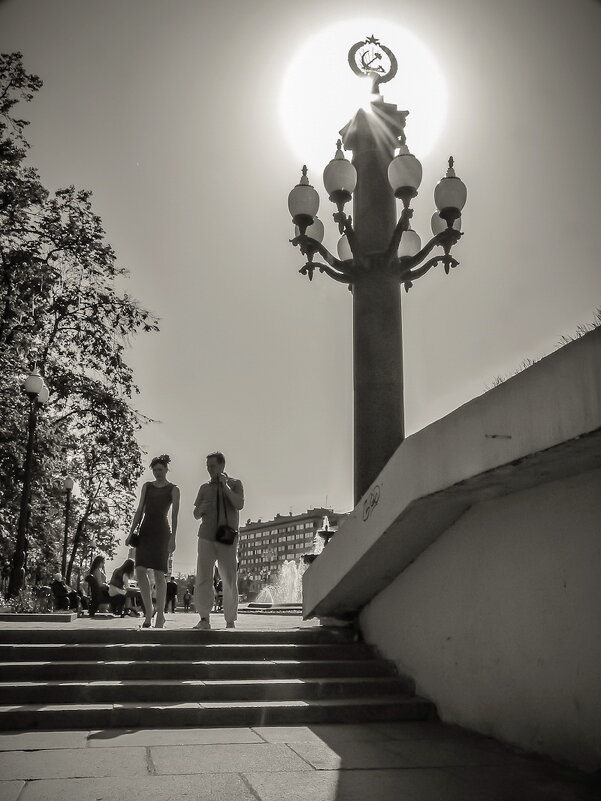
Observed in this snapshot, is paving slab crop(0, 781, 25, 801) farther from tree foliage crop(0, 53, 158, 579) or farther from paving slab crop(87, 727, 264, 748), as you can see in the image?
tree foliage crop(0, 53, 158, 579)

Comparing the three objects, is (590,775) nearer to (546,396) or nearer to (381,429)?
(546,396)

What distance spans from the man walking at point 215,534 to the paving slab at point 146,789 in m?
4.23

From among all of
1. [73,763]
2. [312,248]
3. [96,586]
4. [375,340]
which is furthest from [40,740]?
[96,586]

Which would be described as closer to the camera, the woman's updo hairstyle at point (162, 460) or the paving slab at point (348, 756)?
the paving slab at point (348, 756)

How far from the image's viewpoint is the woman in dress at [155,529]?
27.8ft

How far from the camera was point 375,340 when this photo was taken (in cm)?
833

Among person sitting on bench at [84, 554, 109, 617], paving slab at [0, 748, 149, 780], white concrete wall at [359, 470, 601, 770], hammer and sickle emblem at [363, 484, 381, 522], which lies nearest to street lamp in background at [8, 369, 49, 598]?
person sitting on bench at [84, 554, 109, 617]

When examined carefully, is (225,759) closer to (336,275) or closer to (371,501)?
(371,501)

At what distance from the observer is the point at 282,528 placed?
531ft

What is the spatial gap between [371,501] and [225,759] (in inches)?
106

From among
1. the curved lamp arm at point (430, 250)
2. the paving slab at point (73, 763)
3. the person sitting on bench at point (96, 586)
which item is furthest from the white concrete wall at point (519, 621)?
the person sitting on bench at point (96, 586)

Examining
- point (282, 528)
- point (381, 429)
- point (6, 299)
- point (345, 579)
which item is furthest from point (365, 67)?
point (282, 528)

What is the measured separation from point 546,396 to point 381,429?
4.24 metres

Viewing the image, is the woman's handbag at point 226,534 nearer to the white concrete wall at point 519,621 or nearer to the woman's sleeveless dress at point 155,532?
the woman's sleeveless dress at point 155,532
